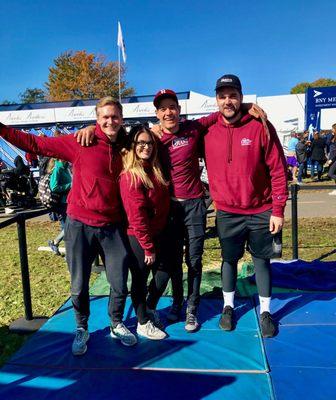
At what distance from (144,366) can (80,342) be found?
0.58 meters

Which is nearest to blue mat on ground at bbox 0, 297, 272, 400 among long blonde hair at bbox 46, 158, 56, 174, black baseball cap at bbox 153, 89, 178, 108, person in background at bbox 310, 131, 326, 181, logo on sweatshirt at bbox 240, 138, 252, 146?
logo on sweatshirt at bbox 240, 138, 252, 146

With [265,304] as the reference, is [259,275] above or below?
above

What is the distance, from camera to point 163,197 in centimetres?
310

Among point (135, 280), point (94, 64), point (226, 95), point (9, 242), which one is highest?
point (94, 64)

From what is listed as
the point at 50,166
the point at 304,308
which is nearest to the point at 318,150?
the point at 50,166

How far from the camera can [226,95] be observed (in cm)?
314

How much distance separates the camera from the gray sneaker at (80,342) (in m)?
3.06

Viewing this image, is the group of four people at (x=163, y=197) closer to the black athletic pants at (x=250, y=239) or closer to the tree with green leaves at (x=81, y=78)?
the black athletic pants at (x=250, y=239)

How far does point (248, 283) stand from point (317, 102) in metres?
14.8

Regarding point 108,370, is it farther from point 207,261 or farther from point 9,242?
Result: point 9,242

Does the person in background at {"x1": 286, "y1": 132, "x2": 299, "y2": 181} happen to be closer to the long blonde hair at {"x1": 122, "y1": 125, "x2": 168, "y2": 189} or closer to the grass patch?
the grass patch

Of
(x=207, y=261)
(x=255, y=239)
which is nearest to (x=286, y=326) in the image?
(x=255, y=239)

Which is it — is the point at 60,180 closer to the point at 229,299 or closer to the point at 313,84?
the point at 229,299

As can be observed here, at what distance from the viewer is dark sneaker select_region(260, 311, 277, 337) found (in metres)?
3.23
